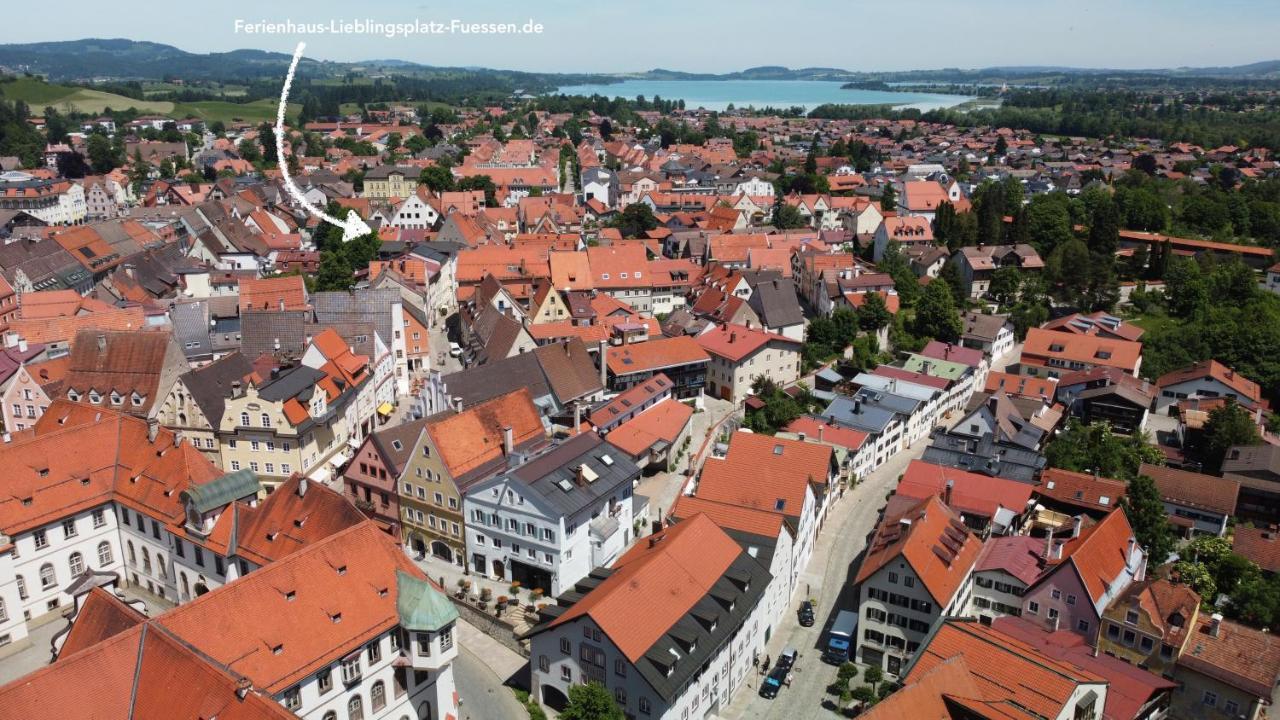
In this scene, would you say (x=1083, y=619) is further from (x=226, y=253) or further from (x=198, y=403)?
(x=226, y=253)

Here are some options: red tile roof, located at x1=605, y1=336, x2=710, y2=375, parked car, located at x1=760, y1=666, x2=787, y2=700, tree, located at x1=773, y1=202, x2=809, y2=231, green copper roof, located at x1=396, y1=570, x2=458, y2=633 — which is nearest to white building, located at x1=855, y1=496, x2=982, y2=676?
parked car, located at x1=760, y1=666, x2=787, y2=700

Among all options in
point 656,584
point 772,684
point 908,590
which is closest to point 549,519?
point 656,584

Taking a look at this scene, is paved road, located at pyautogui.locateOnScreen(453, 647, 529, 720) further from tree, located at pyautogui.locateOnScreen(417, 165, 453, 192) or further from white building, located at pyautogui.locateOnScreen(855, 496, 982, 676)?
tree, located at pyautogui.locateOnScreen(417, 165, 453, 192)

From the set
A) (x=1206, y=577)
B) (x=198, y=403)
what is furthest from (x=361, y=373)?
(x=1206, y=577)

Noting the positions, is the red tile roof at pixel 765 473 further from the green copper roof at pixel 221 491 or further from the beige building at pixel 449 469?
the green copper roof at pixel 221 491

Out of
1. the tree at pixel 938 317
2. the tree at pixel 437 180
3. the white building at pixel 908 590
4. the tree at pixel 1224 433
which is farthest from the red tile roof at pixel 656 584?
the tree at pixel 437 180
